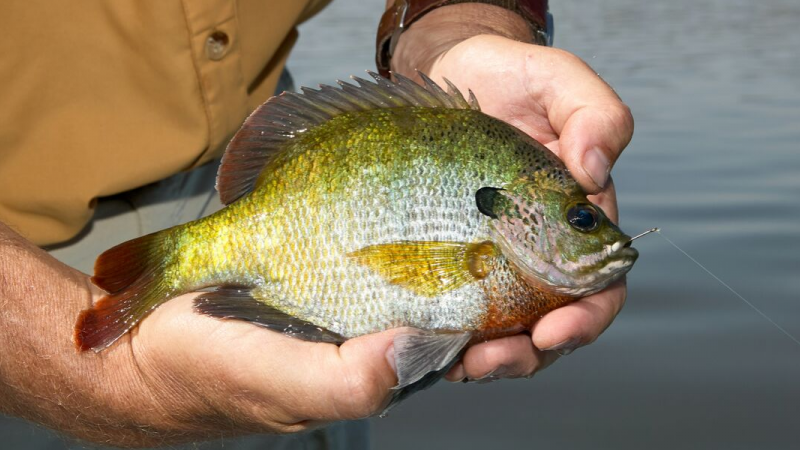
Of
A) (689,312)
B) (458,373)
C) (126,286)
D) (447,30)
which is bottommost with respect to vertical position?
(689,312)

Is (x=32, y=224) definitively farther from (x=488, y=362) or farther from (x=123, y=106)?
(x=488, y=362)

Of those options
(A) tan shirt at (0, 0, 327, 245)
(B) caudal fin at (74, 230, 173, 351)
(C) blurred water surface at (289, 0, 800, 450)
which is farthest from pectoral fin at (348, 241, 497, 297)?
(C) blurred water surface at (289, 0, 800, 450)

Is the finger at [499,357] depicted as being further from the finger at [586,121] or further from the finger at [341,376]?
the finger at [586,121]

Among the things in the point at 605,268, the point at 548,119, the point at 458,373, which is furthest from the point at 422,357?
the point at 548,119

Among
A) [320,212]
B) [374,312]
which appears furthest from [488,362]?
[320,212]

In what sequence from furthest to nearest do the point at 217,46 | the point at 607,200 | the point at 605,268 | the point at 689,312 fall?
the point at 689,312
the point at 217,46
the point at 607,200
the point at 605,268

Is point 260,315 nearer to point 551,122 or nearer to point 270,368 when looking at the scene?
point 270,368

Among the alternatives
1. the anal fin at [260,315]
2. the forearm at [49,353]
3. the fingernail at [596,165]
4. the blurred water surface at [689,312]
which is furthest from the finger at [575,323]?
the blurred water surface at [689,312]

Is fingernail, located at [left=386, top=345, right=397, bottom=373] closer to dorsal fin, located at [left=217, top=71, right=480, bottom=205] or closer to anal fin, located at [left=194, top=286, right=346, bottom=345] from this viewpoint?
anal fin, located at [left=194, top=286, right=346, bottom=345]
